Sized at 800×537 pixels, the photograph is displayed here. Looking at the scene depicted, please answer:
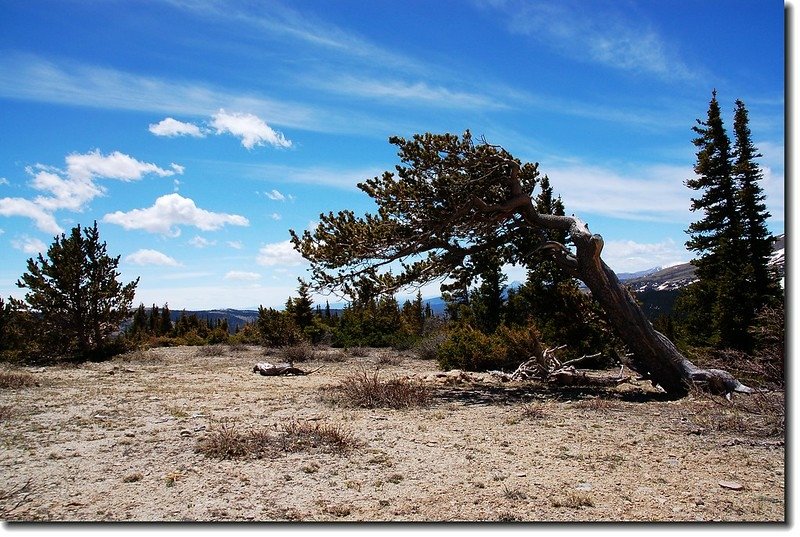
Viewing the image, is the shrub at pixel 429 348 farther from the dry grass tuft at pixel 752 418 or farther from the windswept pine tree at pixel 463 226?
the dry grass tuft at pixel 752 418

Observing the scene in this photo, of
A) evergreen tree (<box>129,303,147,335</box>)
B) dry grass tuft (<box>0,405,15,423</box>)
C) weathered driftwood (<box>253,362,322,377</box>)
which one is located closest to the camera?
dry grass tuft (<box>0,405,15,423</box>)

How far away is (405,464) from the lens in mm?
5137

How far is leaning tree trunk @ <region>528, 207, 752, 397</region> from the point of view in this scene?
9844 mm

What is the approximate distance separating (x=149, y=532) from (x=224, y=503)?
1.76 ft

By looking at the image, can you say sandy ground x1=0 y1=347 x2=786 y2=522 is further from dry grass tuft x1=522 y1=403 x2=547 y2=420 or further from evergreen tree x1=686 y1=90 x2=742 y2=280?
evergreen tree x1=686 y1=90 x2=742 y2=280

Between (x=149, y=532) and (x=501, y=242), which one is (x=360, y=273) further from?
(x=149, y=532)

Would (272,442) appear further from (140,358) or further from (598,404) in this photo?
(140,358)

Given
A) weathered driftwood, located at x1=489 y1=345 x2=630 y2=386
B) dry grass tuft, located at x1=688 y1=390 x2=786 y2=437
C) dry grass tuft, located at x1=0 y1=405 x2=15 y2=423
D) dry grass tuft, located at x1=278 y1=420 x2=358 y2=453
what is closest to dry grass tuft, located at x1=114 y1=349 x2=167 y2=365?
dry grass tuft, located at x1=0 y1=405 x2=15 y2=423

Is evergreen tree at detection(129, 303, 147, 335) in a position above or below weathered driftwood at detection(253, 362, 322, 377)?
above

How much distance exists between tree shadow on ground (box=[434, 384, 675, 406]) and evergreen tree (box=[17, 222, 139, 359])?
15751 mm

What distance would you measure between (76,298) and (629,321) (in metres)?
19.8

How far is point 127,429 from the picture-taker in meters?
6.66

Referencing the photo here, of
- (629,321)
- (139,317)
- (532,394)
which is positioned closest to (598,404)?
(532,394)

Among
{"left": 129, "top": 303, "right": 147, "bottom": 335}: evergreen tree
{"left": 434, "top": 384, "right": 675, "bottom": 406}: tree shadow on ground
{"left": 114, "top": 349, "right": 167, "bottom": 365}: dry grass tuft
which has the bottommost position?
{"left": 434, "top": 384, "right": 675, "bottom": 406}: tree shadow on ground
